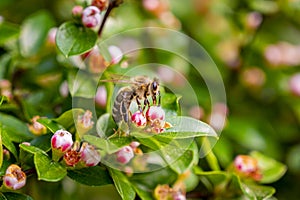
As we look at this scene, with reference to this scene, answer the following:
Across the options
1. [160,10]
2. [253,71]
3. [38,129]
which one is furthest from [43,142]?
[253,71]

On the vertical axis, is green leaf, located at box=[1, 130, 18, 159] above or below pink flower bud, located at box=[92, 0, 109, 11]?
below

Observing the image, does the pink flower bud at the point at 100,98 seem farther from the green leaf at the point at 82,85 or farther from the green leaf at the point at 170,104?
the green leaf at the point at 170,104

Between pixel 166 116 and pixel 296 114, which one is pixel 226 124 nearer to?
pixel 296 114

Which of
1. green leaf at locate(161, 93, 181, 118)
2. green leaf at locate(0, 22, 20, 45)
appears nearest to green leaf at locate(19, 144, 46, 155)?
green leaf at locate(161, 93, 181, 118)

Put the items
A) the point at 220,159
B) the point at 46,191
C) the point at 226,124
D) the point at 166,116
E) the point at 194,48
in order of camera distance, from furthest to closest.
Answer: the point at 194,48 < the point at 226,124 < the point at 220,159 < the point at 46,191 < the point at 166,116

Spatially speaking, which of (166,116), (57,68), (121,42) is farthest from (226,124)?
(166,116)

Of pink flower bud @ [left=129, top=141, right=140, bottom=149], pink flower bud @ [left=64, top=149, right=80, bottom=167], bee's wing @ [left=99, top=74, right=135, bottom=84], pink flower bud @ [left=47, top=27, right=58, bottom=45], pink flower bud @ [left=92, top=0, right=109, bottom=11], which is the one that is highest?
pink flower bud @ [left=92, top=0, right=109, bottom=11]

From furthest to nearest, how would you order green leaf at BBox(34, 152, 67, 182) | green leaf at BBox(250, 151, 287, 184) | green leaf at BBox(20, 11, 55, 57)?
1. green leaf at BBox(20, 11, 55, 57)
2. green leaf at BBox(250, 151, 287, 184)
3. green leaf at BBox(34, 152, 67, 182)

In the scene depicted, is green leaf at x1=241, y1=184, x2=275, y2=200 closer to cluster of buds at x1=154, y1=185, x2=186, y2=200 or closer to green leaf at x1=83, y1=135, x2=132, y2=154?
cluster of buds at x1=154, y1=185, x2=186, y2=200
